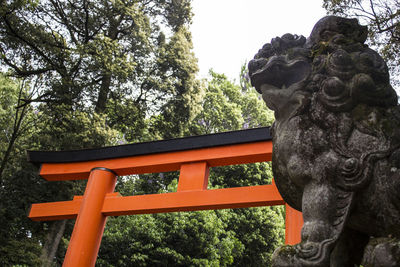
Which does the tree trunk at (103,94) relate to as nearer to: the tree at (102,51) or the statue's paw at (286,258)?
the tree at (102,51)

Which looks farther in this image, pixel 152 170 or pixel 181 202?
pixel 152 170

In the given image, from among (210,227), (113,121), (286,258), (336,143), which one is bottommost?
(286,258)

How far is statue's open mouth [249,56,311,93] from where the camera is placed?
6.36 ft

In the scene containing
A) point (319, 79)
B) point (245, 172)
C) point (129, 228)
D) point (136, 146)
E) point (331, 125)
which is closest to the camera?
point (331, 125)

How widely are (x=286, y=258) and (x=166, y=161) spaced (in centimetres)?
387

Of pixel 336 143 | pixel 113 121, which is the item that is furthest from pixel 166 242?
pixel 336 143

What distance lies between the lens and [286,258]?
1.57 meters

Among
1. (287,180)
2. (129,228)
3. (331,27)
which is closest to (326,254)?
(287,180)

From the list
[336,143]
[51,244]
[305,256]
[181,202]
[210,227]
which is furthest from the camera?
[210,227]

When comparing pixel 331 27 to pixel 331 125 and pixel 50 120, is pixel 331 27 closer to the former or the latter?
pixel 331 125

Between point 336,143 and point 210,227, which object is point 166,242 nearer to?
point 210,227

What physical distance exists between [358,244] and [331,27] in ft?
4.25

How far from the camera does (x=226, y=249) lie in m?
9.35

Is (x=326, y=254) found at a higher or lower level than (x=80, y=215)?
lower
